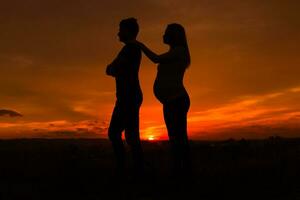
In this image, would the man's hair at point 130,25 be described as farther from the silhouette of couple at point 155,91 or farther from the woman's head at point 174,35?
the woman's head at point 174,35

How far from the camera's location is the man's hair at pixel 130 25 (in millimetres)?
7828

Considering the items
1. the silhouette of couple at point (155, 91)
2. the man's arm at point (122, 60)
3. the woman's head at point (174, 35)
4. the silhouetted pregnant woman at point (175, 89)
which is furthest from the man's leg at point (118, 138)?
the woman's head at point (174, 35)

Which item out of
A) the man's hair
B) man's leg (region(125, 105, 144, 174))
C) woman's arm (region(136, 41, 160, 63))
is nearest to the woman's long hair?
woman's arm (region(136, 41, 160, 63))

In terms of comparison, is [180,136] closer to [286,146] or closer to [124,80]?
[124,80]

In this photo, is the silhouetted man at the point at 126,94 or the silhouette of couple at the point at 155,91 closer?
the silhouette of couple at the point at 155,91

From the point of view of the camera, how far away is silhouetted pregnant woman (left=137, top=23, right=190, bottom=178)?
7380mm

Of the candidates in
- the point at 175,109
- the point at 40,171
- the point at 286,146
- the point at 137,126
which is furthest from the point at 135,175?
the point at 286,146

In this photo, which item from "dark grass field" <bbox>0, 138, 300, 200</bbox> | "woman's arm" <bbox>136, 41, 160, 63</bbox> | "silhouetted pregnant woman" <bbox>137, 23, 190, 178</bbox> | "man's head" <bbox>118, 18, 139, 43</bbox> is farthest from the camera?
"man's head" <bbox>118, 18, 139, 43</bbox>

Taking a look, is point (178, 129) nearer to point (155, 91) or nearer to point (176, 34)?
point (155, 91)

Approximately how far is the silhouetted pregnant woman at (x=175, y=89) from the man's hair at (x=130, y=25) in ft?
1.25

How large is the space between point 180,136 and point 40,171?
3.15 metres

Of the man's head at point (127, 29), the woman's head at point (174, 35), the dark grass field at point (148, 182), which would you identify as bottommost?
the dark grass field at point (148, 182)

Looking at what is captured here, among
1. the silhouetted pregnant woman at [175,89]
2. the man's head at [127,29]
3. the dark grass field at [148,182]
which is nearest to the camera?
the dark grass field at [148,182]

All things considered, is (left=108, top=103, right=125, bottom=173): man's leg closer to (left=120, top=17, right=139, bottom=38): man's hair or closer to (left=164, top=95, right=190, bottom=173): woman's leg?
(left=164, top=95, right=190, bottom=173): woman's leg
